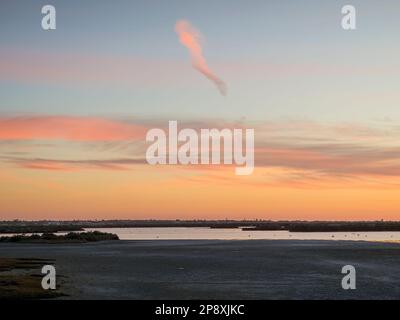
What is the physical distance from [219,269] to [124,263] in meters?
11.5

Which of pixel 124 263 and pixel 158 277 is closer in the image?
pixel 158 277

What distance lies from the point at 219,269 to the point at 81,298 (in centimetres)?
2029

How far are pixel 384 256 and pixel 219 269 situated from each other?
25.5 m

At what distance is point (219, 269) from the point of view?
55094 millimetres
